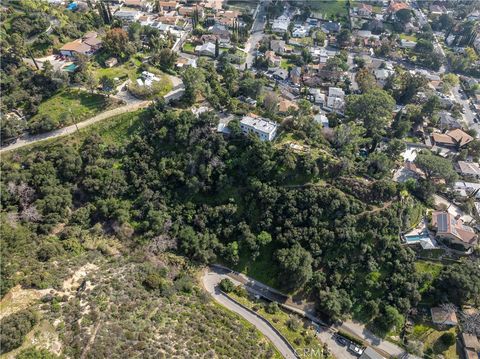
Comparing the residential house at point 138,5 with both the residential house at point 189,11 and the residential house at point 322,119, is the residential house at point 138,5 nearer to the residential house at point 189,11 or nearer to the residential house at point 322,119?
the residential house at point 189,11

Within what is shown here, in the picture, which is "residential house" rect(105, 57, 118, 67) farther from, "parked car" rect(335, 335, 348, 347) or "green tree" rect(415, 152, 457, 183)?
"parked car" rect(335, 335, 348, 347)

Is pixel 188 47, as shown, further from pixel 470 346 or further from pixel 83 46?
pixel 470 346

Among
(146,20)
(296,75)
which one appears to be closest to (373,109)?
(296,75)

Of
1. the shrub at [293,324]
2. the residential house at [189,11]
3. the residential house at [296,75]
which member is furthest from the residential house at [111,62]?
the shrub at [293,324]

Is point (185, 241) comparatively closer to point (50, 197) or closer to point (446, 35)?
point (50, 197)

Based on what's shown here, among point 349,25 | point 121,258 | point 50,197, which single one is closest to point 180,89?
point 50,197

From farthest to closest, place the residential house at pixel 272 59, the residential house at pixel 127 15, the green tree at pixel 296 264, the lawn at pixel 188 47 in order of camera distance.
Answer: the residential house at pixel 127 15, the lawn at pixel 188 47, the residential house at pixel 272 59, the green tree at pixel 296 264
